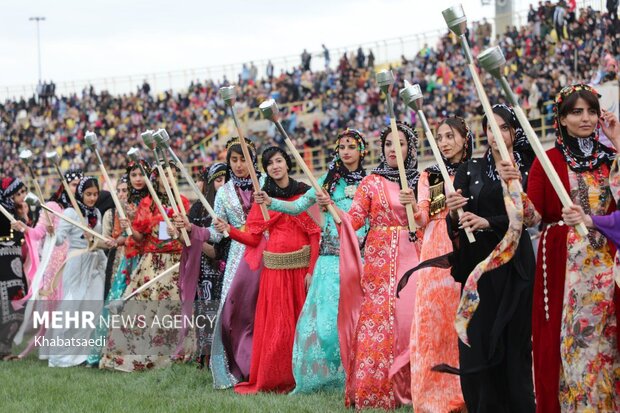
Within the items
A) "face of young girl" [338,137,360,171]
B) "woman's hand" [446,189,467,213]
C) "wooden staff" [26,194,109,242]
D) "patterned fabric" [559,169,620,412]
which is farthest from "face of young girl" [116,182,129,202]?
"patterned fabric" [559,169,620,412]

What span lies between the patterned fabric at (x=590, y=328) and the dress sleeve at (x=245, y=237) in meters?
3.44

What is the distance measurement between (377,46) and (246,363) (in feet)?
76.6

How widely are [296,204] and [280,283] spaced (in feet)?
2.12

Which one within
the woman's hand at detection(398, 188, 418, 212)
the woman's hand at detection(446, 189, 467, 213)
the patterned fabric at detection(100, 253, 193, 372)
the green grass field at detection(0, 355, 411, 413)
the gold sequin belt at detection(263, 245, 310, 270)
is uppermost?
the woman's hand at detection(398, 188, 418, 212)

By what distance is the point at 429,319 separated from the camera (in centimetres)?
597

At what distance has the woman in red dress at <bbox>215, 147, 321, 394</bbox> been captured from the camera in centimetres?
A: 749

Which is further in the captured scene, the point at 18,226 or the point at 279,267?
the point at 18,226

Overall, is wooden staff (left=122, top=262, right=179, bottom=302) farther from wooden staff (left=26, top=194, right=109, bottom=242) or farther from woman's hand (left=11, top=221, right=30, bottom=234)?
woman's hand (left=11, top=221, right=30, bottom=234)

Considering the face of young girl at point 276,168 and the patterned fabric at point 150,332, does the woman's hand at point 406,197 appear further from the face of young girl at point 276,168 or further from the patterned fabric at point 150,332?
the patterned fabric at point 150,332

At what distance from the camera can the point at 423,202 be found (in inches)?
246

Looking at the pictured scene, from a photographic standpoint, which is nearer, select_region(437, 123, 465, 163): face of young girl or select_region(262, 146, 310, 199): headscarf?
select_region(437, 123, 465, 163): face of young girl

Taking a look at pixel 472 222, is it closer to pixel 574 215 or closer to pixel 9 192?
pixel 574 215

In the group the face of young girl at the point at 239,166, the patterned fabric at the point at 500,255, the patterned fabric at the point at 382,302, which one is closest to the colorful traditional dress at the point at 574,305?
the patterned fabric at the point at 500,255

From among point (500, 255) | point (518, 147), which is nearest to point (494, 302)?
point (500, 255)
